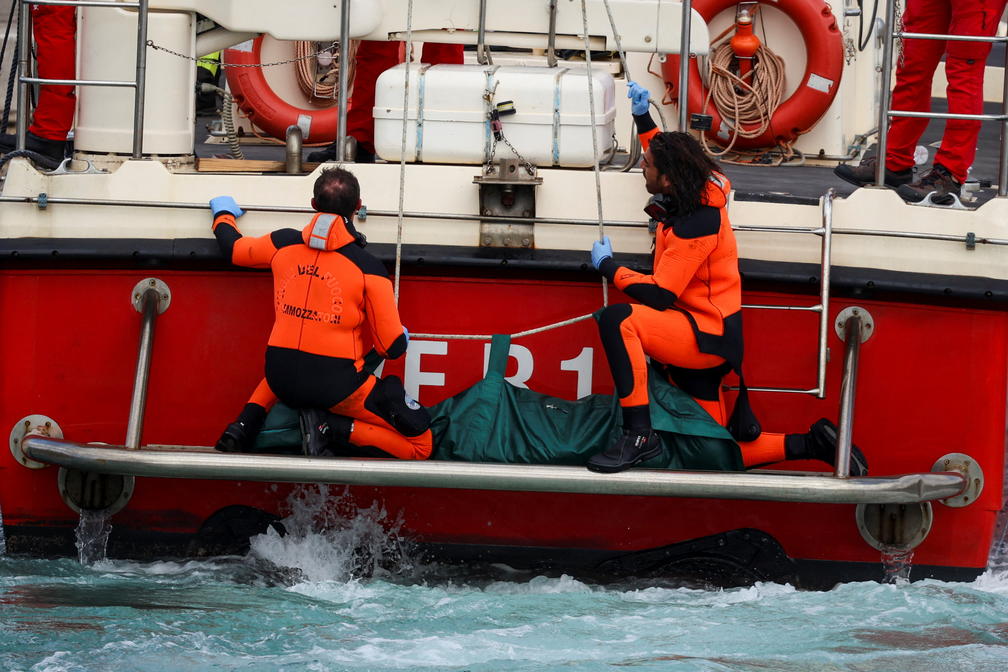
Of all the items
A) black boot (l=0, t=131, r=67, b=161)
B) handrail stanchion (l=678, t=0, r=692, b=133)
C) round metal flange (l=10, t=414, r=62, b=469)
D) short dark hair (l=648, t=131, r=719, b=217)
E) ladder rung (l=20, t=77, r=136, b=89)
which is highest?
handrail stanchion (l=678, t=0, r=692, b=133)

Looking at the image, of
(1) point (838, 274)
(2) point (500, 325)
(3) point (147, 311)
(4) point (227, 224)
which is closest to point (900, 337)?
(1) point (838, 274)

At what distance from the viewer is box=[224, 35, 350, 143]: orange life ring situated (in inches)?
230

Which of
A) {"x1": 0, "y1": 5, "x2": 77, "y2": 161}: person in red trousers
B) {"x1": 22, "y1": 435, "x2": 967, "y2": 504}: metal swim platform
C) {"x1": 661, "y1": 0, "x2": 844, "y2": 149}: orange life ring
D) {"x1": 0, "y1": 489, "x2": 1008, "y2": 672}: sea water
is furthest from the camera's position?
{"x1": 661, "y1": 0, "x2": 844, "y2": 149}: orange life ring

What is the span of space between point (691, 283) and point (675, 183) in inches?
11.9

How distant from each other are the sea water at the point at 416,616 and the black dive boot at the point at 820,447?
43 cm

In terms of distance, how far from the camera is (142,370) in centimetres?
342

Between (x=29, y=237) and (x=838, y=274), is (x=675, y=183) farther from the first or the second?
(x=29, y=237)

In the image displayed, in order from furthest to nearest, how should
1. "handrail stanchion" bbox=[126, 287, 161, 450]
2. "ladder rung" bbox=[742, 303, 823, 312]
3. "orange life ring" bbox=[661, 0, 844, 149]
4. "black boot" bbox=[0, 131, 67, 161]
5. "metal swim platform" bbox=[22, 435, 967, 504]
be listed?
"orange life ring" bbox=[661, 0, 844, 149], "black boot" bbox=[0, 131, 67, 161], "ladder rung" bbox=[742, 303, 823, 312], "handrail stanchion" bbox=[126, 287, 161, 450], "metal swim platform" bbox=[22, 435, 967, 504]

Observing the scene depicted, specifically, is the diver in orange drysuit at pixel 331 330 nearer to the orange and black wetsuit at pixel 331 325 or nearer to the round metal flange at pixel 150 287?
the orange and black wetsuit at pixel 331 325

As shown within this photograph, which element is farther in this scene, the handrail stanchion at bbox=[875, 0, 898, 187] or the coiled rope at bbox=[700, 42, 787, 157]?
the coiled rope at bbox=[700, 42, 787, 157]

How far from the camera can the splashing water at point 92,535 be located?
12.1 feet

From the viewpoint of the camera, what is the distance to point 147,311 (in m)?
3.54

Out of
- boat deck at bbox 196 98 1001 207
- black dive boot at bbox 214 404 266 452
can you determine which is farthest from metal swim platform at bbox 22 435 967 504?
boat deck at bbox 196 98 1001 207

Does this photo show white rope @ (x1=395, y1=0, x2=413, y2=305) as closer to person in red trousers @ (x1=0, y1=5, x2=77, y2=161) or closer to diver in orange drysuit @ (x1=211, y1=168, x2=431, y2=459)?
diver in orange drysuit @ (x1=211, y1=168, x2=431, y2=459)
